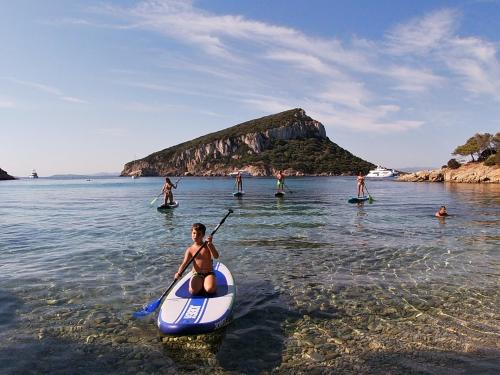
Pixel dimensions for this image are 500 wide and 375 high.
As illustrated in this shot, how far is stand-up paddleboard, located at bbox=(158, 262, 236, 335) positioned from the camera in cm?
798

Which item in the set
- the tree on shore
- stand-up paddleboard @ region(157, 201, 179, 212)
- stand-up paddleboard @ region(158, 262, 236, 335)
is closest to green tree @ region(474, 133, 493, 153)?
the tree on shore

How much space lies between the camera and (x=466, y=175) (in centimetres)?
9781

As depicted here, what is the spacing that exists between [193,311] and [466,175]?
105491mm

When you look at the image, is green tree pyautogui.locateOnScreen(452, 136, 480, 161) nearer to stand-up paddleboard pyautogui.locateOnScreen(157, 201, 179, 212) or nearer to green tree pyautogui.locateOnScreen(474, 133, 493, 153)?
green tree pyautogui.locateOnScreen(474, 133, 493, 153)

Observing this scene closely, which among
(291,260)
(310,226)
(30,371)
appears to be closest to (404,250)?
(291,260)

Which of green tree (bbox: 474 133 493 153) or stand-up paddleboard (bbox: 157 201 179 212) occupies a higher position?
green tree (bbox: 474 133 493 153)

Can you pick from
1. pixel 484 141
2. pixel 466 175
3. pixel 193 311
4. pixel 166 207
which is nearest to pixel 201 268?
pixel 193 311

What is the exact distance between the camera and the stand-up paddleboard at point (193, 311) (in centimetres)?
798

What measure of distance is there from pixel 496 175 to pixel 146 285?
313 feet

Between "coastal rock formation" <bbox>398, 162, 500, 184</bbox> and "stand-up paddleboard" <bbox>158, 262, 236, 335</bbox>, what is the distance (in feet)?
308

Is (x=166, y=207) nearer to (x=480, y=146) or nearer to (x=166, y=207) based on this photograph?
(x=166, y=207)

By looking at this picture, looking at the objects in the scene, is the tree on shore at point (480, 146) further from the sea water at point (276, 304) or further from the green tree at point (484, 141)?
the sea water at point (276, 304)

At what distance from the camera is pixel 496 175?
A: 8744cm

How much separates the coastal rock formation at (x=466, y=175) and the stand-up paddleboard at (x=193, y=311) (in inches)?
3691
